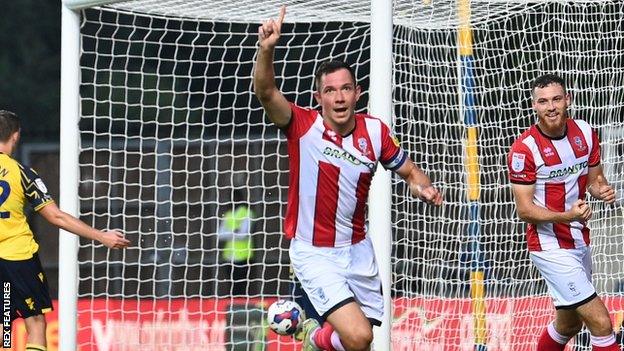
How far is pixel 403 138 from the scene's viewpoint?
9.58m

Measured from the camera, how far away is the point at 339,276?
22.5 feet

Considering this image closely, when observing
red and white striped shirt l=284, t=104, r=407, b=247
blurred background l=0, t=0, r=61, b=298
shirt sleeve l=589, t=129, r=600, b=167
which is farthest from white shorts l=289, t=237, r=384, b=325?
blurred background l=0, t=0, r=61, b=298

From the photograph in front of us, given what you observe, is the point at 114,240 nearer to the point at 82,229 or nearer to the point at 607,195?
the point at 82,229

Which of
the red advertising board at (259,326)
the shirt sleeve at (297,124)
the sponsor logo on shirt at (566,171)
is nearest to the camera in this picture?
the shirt sleeve at (297,124)

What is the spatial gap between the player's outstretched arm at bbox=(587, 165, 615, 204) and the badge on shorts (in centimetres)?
44

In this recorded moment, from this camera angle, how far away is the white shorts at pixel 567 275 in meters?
7.73

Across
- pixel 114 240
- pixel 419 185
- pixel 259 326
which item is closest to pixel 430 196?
pixel 419 185

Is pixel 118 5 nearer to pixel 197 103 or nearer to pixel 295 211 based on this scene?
pixel 295 211

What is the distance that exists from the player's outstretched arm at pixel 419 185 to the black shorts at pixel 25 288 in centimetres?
295

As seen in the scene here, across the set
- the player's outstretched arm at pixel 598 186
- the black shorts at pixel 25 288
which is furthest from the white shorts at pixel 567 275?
the black shorts at pixel 25 288

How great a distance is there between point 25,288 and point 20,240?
307 mm

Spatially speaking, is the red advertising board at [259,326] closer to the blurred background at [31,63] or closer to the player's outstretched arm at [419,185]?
the player's outstretched arm at [419,185]

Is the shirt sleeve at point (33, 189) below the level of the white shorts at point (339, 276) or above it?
above

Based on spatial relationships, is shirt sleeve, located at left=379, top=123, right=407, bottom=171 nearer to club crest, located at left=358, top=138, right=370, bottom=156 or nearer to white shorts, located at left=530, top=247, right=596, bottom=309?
club crest, located at left=358, top=138, right=370, bottom=156
